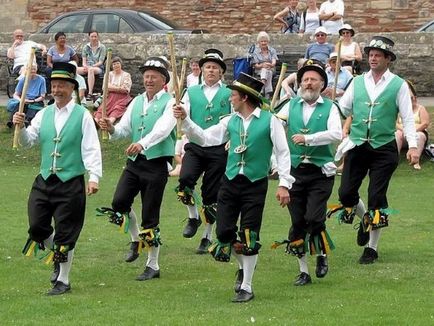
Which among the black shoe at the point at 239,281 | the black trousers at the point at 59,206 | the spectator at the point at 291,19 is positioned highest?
the spectator at the point at 291,19

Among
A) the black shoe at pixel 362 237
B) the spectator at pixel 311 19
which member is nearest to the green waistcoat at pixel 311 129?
the black shoe at pixel 362 237

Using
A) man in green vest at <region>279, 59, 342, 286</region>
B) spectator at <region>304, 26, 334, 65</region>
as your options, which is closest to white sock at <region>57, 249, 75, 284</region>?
man in green vest at <region>279, 59, 342, 286</region>

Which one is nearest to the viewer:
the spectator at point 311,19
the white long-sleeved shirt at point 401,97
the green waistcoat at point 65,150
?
the green waistcoat at point 65,150

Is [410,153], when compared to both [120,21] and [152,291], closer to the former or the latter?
[152,291]

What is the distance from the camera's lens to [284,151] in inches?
401

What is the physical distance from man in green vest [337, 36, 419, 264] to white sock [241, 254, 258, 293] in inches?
76.4

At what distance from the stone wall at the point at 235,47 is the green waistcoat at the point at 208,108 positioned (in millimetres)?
11325

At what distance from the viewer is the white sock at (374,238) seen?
1184cm

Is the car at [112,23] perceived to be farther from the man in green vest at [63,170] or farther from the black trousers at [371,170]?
the man in green vest at [63,170]

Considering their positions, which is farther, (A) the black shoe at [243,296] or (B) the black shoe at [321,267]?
(B) the black shoe at [321,267]

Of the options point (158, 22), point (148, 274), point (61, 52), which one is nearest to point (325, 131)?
point (148, 274)

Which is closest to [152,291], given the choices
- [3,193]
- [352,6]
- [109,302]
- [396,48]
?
[109,302]

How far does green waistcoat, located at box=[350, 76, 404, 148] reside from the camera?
11641 millimetres

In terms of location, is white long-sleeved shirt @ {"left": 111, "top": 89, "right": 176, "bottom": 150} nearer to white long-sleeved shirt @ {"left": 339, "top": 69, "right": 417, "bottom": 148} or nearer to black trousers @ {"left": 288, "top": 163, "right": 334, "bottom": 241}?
black trousers @ {"left": 288, "top": 163, "right": 334, "bottom": 241}
